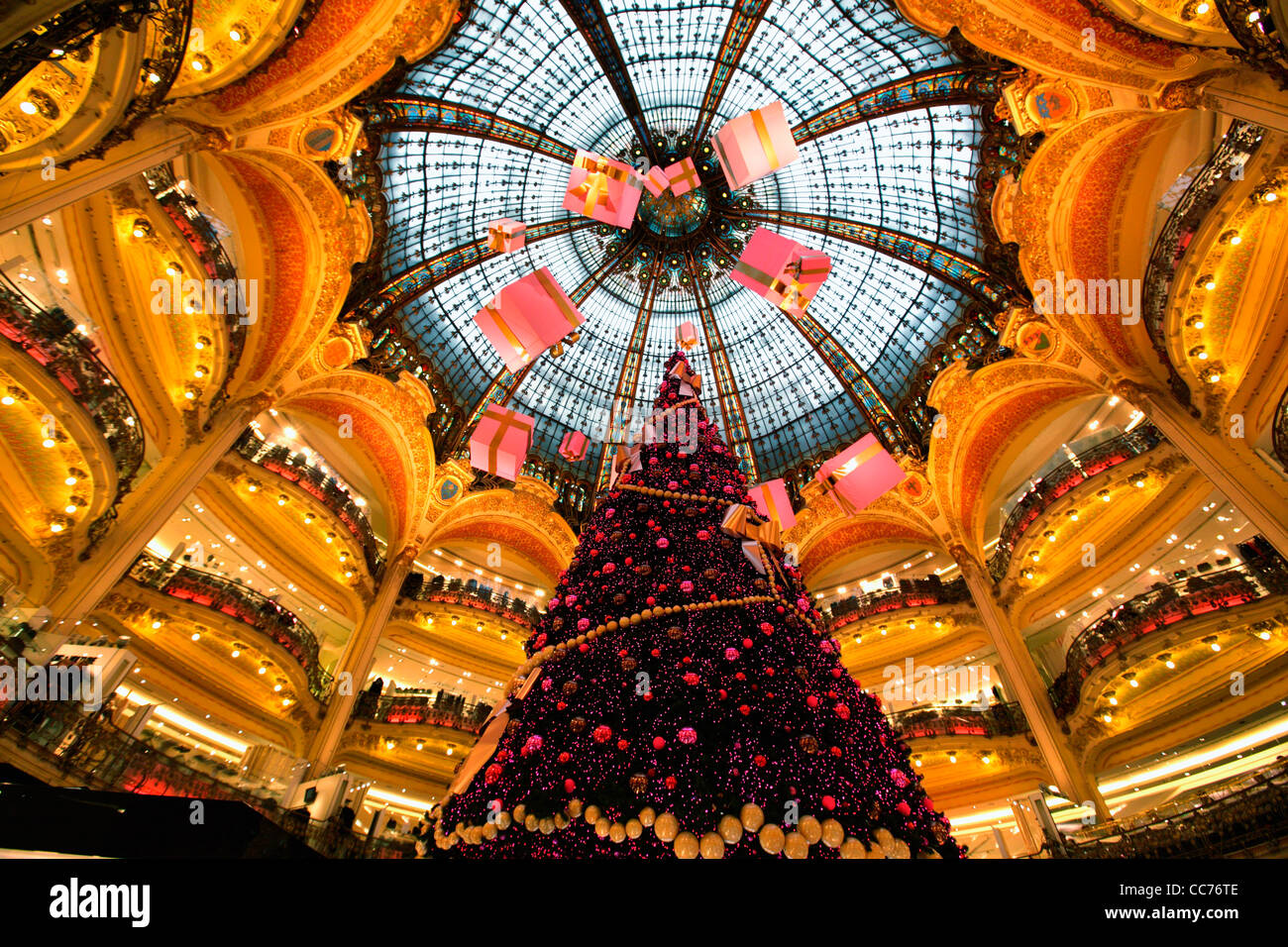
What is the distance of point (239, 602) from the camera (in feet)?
47.0

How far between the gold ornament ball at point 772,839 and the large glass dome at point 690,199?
16493mm

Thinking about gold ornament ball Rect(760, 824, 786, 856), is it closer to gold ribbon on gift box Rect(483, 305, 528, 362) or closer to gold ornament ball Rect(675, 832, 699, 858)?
gold ornament ball Rect(675, 832, 699, 858)

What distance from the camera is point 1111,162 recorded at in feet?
43.7

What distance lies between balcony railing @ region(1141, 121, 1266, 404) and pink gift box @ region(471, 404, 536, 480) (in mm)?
14990

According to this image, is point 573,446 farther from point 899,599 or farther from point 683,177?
point 899,599

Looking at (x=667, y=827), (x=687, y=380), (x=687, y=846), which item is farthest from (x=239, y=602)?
(x=687, y=846)

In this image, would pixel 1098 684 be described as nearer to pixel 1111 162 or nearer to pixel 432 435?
pixel 1111 162

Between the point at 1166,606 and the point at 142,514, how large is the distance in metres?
23.3

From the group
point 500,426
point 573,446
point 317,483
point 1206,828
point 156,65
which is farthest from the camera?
point 573,446

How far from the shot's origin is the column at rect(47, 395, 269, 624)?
11.0 m

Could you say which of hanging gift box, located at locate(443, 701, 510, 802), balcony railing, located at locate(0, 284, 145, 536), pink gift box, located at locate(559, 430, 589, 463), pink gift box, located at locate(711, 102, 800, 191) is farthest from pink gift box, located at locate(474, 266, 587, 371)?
hanging gift box, located at locate(443, 701, 510, 802)

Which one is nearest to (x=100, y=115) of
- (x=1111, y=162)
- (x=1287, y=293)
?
(x=1111, y=162)

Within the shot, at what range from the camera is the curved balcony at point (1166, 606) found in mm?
12352
